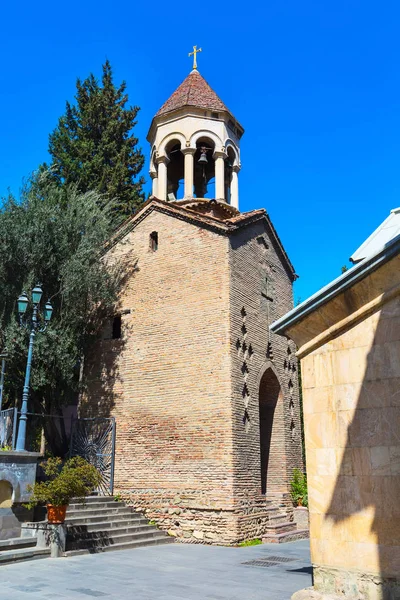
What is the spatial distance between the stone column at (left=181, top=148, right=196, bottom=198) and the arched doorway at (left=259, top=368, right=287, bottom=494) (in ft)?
20.4

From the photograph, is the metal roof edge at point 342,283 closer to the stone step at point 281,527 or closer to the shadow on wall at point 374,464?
the shadow on wall at point 374,464

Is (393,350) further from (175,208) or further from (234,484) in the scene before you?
(175,208)

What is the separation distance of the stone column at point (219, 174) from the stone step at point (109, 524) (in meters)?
9.82

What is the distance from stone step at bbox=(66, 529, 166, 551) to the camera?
10.6 m

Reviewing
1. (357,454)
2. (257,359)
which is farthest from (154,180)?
(357,454)

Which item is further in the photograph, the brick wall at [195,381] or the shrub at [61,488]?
the brick wall at [195,381]

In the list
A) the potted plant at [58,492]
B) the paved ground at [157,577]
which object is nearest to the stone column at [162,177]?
the potted plant at [58,492]

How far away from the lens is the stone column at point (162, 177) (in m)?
17.6

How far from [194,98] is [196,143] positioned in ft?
5.41

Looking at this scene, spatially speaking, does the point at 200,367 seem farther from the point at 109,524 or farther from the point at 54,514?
the point at 54,514

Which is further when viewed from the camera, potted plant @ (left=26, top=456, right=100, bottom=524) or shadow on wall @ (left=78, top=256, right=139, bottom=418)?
shadow on wall @ (left=78, top=256, right=139, bottom=418)

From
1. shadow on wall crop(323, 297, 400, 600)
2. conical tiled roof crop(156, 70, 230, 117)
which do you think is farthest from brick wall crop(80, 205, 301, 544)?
shadow on wall crop(323, 297, 400, 600)

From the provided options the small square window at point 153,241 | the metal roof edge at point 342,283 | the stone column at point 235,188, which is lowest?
the metal roof edge at point 342,283

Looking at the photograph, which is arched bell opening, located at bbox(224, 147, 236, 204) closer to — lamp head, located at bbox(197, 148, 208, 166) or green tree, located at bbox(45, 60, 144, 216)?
lamp head, located at bbox(197, 148, 208, 166)
